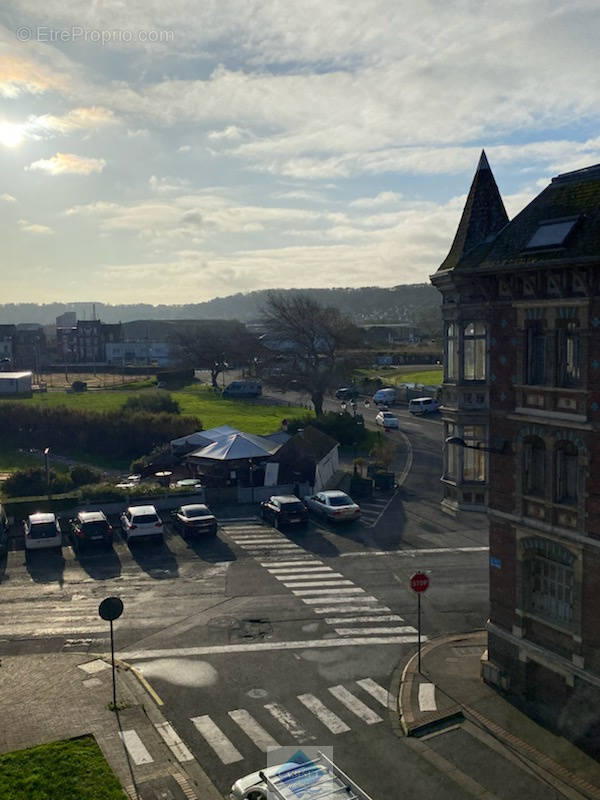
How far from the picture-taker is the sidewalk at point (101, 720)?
15.5 metres

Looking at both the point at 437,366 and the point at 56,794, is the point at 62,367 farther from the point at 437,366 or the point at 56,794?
the point at 56,794

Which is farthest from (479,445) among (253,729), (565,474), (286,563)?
(286,563)

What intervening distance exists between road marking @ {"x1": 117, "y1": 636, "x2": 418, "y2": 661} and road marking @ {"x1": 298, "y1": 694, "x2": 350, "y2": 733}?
119 inches

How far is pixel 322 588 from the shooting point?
2722 centimetres

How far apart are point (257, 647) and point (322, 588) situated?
5331 mm

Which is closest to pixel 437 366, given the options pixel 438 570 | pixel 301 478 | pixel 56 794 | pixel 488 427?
pixel 301 478

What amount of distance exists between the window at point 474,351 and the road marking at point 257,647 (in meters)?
8.42

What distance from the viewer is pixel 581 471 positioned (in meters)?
16.8

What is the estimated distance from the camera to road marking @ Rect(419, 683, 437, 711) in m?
18.6

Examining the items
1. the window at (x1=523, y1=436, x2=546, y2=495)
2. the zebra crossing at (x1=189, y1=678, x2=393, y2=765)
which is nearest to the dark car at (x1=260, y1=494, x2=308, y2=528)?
the zebra crossing at (x1=189, y1=678, x2=393, y2=765)

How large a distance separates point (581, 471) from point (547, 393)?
6.59 feet

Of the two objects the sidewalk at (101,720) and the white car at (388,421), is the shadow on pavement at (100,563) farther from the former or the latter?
the white car at (388,421)

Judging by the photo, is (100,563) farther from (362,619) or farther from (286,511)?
(362,619)

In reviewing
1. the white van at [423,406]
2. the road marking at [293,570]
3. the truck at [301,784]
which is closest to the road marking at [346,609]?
the road marking at [293,570]
